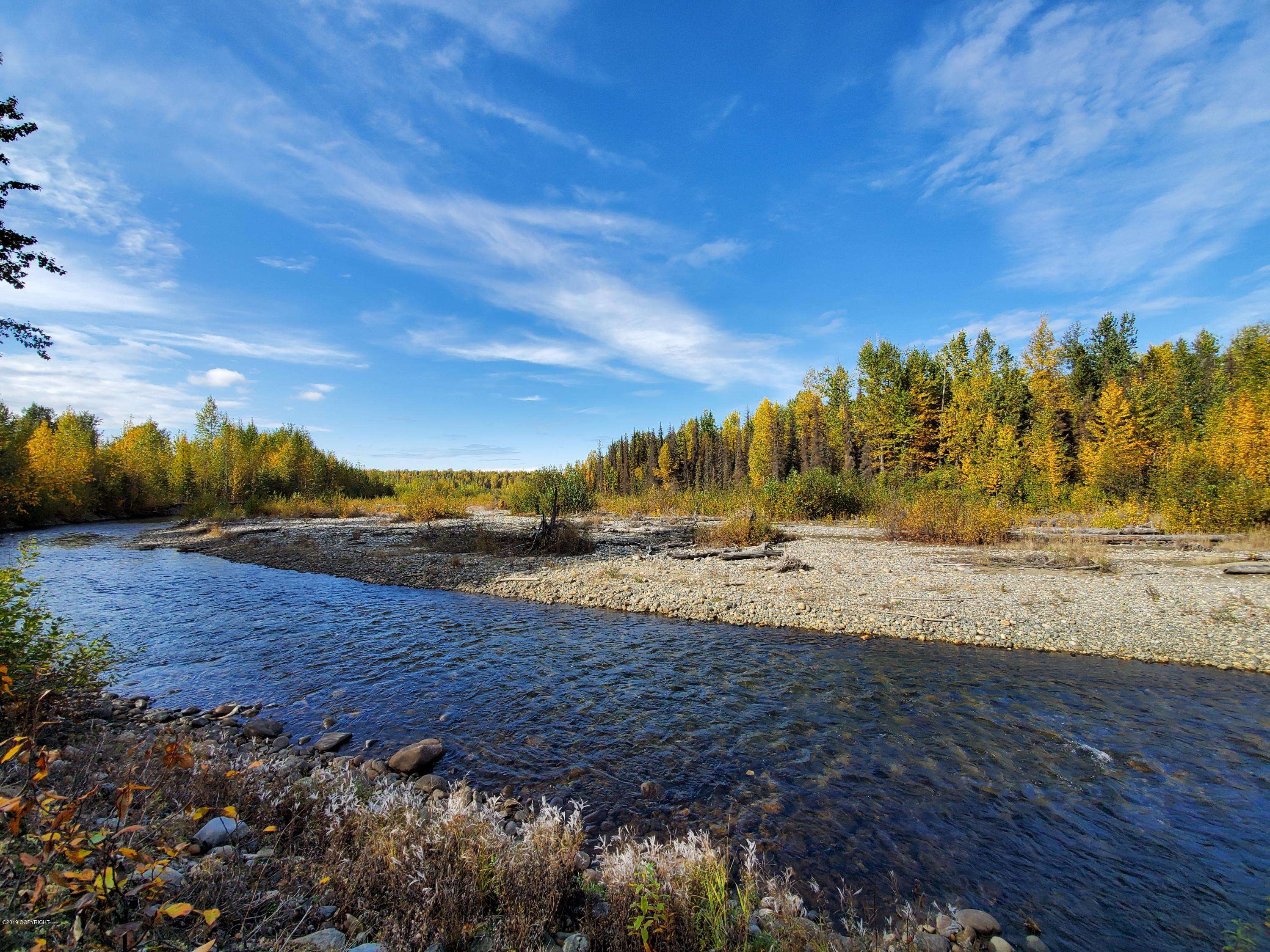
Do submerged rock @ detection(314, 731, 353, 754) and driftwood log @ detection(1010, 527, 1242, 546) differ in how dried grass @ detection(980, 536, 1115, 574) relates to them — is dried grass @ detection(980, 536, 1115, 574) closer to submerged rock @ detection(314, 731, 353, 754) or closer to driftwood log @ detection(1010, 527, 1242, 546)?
driftwood log @ detection(1010, 527, 1242, 546)

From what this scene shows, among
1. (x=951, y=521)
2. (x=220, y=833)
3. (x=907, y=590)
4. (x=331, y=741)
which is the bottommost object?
(x=331, y=741)

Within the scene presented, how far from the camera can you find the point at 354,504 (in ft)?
136

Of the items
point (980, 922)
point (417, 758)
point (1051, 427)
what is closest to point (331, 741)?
point (417, 758)

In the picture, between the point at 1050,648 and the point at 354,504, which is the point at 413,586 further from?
the point at 354,504

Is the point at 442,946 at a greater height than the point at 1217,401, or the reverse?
the point at 1217,401

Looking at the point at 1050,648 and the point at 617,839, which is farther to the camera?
the point at 1050,648

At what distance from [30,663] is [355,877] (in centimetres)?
468

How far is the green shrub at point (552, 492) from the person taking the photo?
19.3 m

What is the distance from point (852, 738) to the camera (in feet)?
17.9

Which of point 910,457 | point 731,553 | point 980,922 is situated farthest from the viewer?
point 910,457

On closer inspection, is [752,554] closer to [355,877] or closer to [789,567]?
[789,567]

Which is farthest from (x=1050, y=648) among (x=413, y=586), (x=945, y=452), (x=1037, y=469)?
(x=945, y=452)

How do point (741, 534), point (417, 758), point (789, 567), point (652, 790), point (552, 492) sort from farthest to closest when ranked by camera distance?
point (552, 492), point (741, 534), point (789, 567), point (417, 758), point (652, 790)

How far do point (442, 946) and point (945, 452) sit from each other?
43933mm
